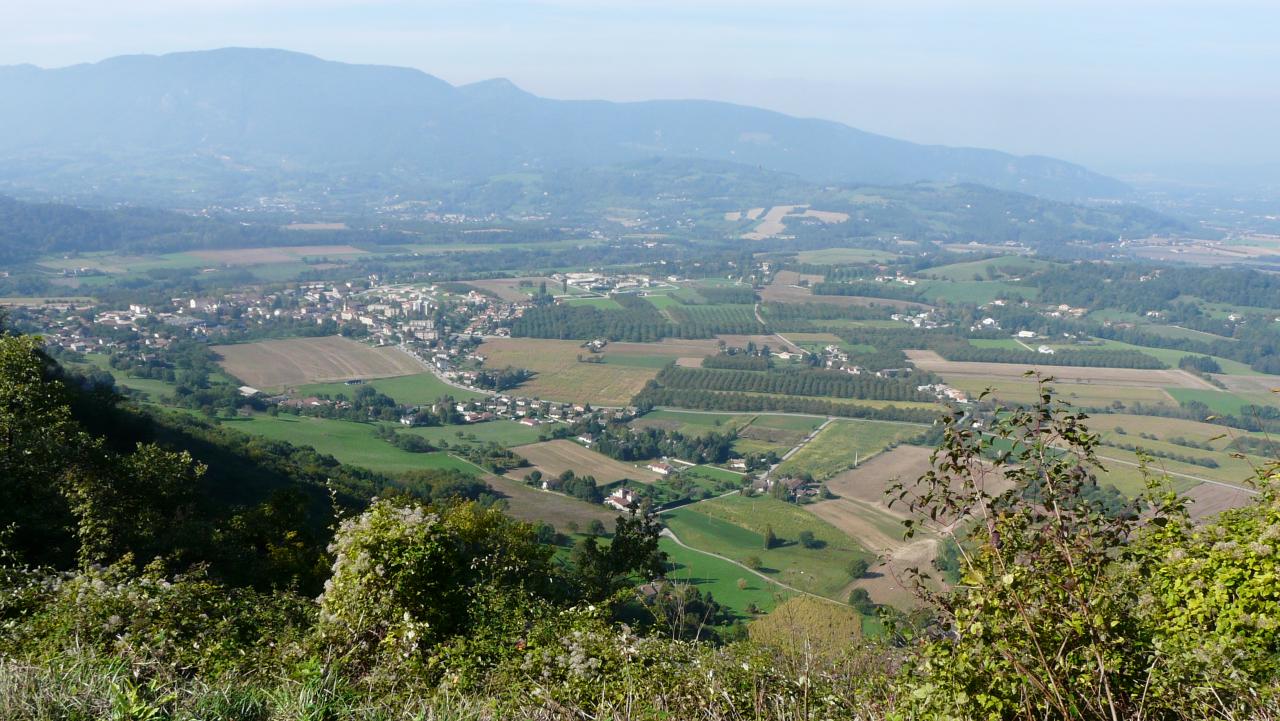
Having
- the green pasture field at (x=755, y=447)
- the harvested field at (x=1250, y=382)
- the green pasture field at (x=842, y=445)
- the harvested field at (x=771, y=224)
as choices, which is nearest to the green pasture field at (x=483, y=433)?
the green pasture field at (x=755, y=447)

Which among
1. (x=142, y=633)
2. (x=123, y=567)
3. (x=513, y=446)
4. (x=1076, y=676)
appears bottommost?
(x=513, y=446)

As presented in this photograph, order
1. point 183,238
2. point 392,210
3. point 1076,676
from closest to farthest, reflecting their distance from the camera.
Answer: point 1076,676
point 183,238
point 392,210

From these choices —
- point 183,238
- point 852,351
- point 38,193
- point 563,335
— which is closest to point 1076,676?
point 852,351

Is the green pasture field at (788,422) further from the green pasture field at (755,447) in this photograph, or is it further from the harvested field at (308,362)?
the harvested field at (308,362)

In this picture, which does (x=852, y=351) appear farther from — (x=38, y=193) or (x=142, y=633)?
(x=38, y=193)

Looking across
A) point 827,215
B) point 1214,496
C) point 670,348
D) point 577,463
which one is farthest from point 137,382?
point 827,215

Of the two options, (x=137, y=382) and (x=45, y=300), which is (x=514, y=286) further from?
(x=137, y=382)
